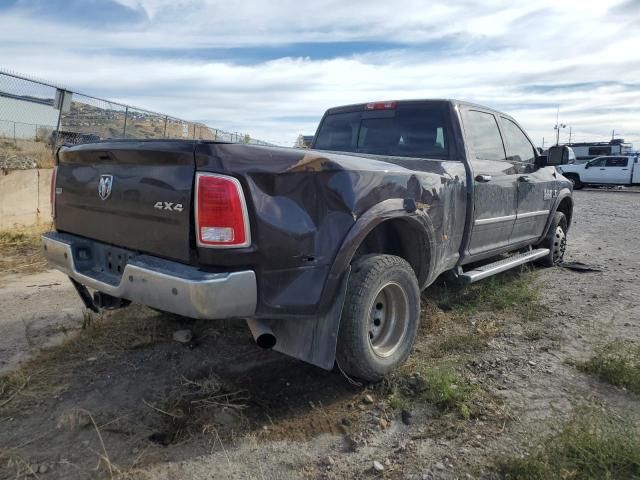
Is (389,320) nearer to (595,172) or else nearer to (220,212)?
(220,212)

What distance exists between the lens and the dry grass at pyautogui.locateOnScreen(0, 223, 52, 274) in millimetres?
6465

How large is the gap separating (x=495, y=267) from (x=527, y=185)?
1.17 meters

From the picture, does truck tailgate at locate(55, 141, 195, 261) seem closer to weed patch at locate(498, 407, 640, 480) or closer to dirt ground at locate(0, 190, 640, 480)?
dirt ground at locate(0, 190, 640, 480)

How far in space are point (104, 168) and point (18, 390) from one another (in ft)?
4.89

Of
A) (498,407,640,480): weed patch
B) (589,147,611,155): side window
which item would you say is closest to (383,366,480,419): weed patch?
(498,407,640,480): weed patch

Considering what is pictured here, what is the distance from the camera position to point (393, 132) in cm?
475

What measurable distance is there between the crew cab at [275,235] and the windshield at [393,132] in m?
0.15

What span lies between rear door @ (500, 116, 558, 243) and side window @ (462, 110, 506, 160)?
0.72ft

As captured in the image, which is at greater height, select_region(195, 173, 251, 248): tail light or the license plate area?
select_region(195, 173, 251, 248): tail light

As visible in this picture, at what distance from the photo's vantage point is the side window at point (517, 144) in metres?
5.36

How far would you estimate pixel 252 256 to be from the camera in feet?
8.43

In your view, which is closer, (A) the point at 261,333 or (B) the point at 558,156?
(A) the point at 261,333

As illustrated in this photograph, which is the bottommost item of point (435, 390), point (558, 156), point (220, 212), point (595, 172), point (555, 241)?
point (435, 390)

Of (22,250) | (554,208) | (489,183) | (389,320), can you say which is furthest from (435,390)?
(22,250)
